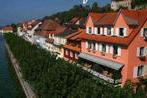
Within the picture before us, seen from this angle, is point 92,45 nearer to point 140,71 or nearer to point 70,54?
point 140,71

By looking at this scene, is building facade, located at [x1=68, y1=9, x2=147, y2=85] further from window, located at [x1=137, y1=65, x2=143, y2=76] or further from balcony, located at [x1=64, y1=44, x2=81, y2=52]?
balcony, located at [x1=64, y1=44, x2=81, y2=52]

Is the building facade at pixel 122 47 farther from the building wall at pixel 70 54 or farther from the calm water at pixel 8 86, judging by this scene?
the calm water at pixel 8 86

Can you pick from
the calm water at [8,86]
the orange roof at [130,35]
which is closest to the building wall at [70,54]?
the calm water at [8,86]

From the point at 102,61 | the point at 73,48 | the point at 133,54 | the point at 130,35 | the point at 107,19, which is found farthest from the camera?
the point at 73,48

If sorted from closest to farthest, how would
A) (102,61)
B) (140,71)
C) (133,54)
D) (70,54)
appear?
(133,54), (140,71), (102,61), (70,54)

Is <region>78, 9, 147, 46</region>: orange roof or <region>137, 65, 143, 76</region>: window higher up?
<region>78, 9, 147, 46</region>: orange roof

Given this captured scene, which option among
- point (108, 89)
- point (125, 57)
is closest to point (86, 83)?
point (108, 89)

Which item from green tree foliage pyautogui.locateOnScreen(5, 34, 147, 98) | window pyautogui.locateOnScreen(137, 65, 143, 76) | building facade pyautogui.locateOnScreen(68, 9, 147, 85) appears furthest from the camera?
window pyautogui.locateOnScreen(137, 65, 143, 76)

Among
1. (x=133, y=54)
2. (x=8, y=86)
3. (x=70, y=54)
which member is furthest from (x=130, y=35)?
(x=8, y=86)

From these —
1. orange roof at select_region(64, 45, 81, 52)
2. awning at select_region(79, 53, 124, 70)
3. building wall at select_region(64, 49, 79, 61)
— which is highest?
orange roof at select_region(64, 45, 81, 52)

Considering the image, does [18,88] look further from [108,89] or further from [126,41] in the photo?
[108,89]

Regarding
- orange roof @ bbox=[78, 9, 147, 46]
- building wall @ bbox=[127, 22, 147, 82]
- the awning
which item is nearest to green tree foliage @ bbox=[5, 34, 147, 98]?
building wall @ bbox=[127, 22, 147, 82]

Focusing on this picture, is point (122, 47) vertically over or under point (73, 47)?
over
